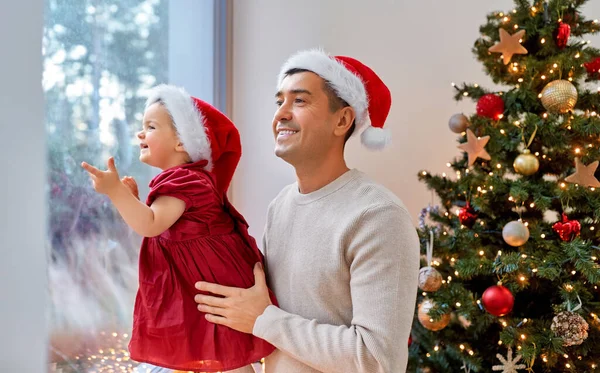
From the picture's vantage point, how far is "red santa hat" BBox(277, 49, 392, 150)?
1490 millimetres

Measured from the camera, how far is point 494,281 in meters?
2.45

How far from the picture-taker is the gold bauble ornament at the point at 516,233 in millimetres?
2168

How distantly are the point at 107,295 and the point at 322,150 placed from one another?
3.54 ft

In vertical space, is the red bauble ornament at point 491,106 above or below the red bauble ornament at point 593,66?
below

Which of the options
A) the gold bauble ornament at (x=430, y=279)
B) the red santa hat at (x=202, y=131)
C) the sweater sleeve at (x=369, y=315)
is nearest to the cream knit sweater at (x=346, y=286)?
the sweater sleeve at (x=369, y=315)

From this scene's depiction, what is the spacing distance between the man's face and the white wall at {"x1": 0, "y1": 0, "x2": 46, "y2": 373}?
1.92ft

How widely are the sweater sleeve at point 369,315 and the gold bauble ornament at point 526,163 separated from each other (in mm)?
1050

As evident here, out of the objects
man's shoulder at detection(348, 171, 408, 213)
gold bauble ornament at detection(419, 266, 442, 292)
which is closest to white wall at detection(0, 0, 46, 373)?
man's shoulder at detection(348, 171, 408, 213)

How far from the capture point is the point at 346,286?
1.39 metres

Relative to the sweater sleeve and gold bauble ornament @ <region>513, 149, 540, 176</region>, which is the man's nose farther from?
gold bauble ornament @ <region>513, 149, 540, 176</region>

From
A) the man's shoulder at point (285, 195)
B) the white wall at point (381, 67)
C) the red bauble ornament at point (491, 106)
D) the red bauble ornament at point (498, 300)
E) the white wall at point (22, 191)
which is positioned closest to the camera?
the white wall at point (22, 191)

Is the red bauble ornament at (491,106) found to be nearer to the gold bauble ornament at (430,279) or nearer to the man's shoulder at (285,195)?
the gold bauble ornament at (430,279)

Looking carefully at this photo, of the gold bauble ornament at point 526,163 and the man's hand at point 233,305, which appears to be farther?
the gold bauble ornament at point 526,163

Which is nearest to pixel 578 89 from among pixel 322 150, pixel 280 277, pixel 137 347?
pixel 322 150
